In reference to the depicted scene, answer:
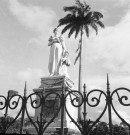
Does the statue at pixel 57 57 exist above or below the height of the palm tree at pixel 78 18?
below

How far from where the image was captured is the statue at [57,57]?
62.7ft

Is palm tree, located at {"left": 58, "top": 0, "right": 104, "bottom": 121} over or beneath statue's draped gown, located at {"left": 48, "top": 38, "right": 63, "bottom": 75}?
over

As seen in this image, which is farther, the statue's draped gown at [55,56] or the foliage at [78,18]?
the foliage at [78,18]

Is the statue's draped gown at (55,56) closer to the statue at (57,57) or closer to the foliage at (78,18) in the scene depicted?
the statue at (57,57)

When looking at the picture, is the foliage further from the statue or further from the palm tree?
the statue

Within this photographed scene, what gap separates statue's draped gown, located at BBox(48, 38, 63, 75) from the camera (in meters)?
19.3

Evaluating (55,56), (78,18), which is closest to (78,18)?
(78,18)

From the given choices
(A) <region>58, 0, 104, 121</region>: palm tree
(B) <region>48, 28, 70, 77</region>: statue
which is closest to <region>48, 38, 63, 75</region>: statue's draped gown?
(B) <region>48, 28, 70, 77</region>: statue

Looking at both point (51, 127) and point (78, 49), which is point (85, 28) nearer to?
point (78, 49)

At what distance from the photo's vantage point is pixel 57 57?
64.7 ft

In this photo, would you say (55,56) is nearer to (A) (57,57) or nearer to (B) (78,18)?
(A) (57,57)

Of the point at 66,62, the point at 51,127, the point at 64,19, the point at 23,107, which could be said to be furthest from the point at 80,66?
the point at 23,107

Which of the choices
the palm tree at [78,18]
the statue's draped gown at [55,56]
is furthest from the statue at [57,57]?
the palm tree at [78,18]

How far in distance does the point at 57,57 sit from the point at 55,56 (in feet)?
0.76
